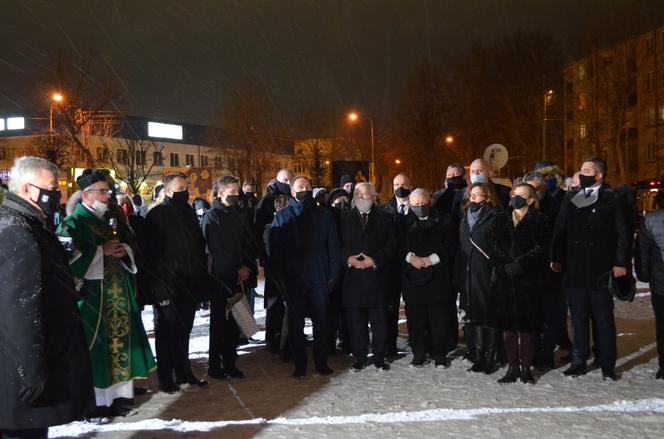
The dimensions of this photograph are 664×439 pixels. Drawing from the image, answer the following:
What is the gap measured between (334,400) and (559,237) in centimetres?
Answer: 315

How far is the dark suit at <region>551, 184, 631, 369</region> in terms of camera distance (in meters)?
7.07

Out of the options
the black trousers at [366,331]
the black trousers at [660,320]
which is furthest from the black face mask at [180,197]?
the black trousers at [660,320]

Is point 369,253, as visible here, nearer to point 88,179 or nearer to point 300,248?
point 300,248

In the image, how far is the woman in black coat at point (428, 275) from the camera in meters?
7.89

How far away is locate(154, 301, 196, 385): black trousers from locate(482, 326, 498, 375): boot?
332 centimetres

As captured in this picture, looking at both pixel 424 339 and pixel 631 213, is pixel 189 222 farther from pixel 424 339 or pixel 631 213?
pixel 631 213

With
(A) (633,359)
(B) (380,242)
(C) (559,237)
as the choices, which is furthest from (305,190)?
(A) (633,359)

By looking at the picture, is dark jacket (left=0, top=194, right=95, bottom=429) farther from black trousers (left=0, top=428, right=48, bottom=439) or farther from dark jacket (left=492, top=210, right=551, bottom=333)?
dark jacket (left=492, top=210, right=551, bottom=333)

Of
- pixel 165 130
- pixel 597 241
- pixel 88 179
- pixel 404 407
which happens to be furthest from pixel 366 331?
pixel 165 130

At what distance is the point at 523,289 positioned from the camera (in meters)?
7.15

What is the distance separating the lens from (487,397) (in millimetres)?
6477

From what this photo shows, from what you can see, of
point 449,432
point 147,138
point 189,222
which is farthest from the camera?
point 147,138

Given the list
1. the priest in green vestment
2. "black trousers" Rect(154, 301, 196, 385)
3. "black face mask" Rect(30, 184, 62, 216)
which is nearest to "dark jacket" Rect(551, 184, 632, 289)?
"black trousers" Rect(154, 301, 196, 385)

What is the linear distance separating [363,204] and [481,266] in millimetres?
1563
